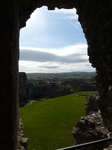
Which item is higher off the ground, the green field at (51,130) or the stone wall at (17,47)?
the stone wall at (17,47)

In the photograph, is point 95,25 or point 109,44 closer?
point 109,44

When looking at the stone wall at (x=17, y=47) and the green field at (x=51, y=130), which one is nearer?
the stone wall at (x=17, y=47)

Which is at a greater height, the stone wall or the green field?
the stone wall

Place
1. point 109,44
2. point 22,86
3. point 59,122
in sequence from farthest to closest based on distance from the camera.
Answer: point 22,86, point 59,122, point 109,44

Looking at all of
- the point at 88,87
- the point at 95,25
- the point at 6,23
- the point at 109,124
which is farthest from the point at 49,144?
the point at 88,87

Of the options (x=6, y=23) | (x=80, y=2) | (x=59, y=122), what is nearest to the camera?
(x=6, y=23)

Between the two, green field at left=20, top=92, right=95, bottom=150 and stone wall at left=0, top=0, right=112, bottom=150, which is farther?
green field at left=20, top=92, right=95, bottom=150

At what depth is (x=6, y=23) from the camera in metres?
3.53

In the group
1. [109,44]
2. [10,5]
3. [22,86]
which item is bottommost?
[22,86]

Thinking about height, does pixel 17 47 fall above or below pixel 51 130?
above

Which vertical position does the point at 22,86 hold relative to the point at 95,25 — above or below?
below

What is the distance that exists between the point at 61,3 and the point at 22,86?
2849cm

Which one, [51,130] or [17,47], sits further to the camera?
[51,130]

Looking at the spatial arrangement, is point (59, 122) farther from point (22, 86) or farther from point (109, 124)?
point (22, 86)
